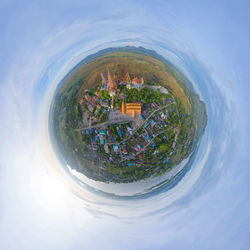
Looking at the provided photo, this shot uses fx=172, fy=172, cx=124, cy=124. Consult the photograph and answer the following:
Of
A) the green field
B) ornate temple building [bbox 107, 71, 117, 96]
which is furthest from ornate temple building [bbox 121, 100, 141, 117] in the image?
the green field

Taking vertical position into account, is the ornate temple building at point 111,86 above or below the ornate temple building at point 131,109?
above

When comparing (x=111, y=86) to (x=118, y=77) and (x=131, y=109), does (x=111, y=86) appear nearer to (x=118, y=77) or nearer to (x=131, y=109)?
(x=118, y=77)

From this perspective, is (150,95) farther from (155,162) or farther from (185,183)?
(185,183)

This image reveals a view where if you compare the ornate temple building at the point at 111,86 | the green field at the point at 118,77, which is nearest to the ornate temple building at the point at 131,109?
the ornate temple building at the point at 111,86

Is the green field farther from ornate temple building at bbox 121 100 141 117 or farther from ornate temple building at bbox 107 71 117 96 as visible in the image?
ornate temple building at bbox 121 100 141 117

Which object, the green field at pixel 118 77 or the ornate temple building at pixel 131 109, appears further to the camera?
the green field at pixel 118 77

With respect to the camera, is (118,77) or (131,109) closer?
(131,109)

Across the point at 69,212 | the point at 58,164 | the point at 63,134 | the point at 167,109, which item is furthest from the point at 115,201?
the point at 167,109

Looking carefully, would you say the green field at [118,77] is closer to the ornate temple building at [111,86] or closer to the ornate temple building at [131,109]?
the ornate temple building at [111,86]

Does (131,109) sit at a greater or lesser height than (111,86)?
lesser

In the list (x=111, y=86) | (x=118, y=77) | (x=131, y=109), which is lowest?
(x=131, y=109)

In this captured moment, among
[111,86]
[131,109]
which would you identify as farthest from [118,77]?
[131,109]

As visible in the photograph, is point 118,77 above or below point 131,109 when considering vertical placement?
above
